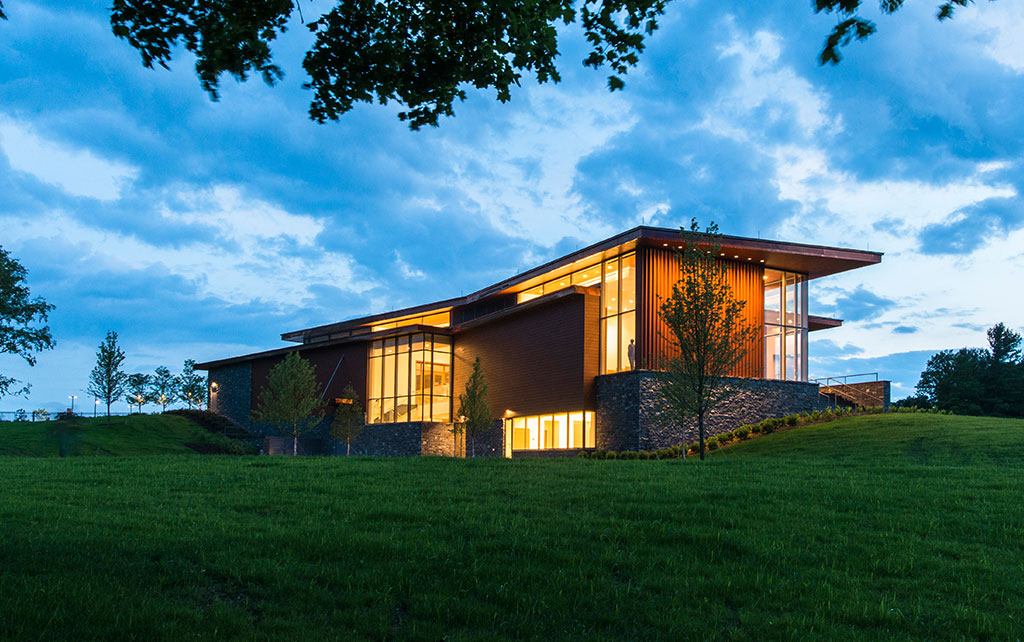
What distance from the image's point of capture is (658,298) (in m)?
27.8

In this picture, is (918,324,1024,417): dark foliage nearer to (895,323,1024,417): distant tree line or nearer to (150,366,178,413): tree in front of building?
(895,323,1024,417): distant tree line


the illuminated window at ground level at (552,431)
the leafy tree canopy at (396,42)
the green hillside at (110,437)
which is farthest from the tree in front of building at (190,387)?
the leafy tree canopy at (396,42)

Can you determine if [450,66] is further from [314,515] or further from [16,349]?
[16,349]

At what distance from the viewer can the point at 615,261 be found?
2906cm

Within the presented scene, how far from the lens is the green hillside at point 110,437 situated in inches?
1283

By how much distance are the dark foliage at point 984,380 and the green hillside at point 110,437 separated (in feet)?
144

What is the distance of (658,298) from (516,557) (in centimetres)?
2109

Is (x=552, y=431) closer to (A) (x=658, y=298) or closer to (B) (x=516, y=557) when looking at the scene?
(A) (x=658, y=298)

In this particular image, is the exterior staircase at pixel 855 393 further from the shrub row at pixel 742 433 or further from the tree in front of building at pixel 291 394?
the tree in front of building at pixel 291 394

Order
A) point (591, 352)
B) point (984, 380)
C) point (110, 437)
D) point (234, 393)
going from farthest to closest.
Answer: point (234, 393)
point (984, 380)
point (110, 437)
point (591, 352)

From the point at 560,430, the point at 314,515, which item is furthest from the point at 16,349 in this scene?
the point at 314,515

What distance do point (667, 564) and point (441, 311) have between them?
34561 mm

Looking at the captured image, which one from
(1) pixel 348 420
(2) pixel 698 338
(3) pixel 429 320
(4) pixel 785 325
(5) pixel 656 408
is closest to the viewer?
(2) pixel 698 338

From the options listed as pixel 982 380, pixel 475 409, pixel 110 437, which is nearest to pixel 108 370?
pixel 110 437
